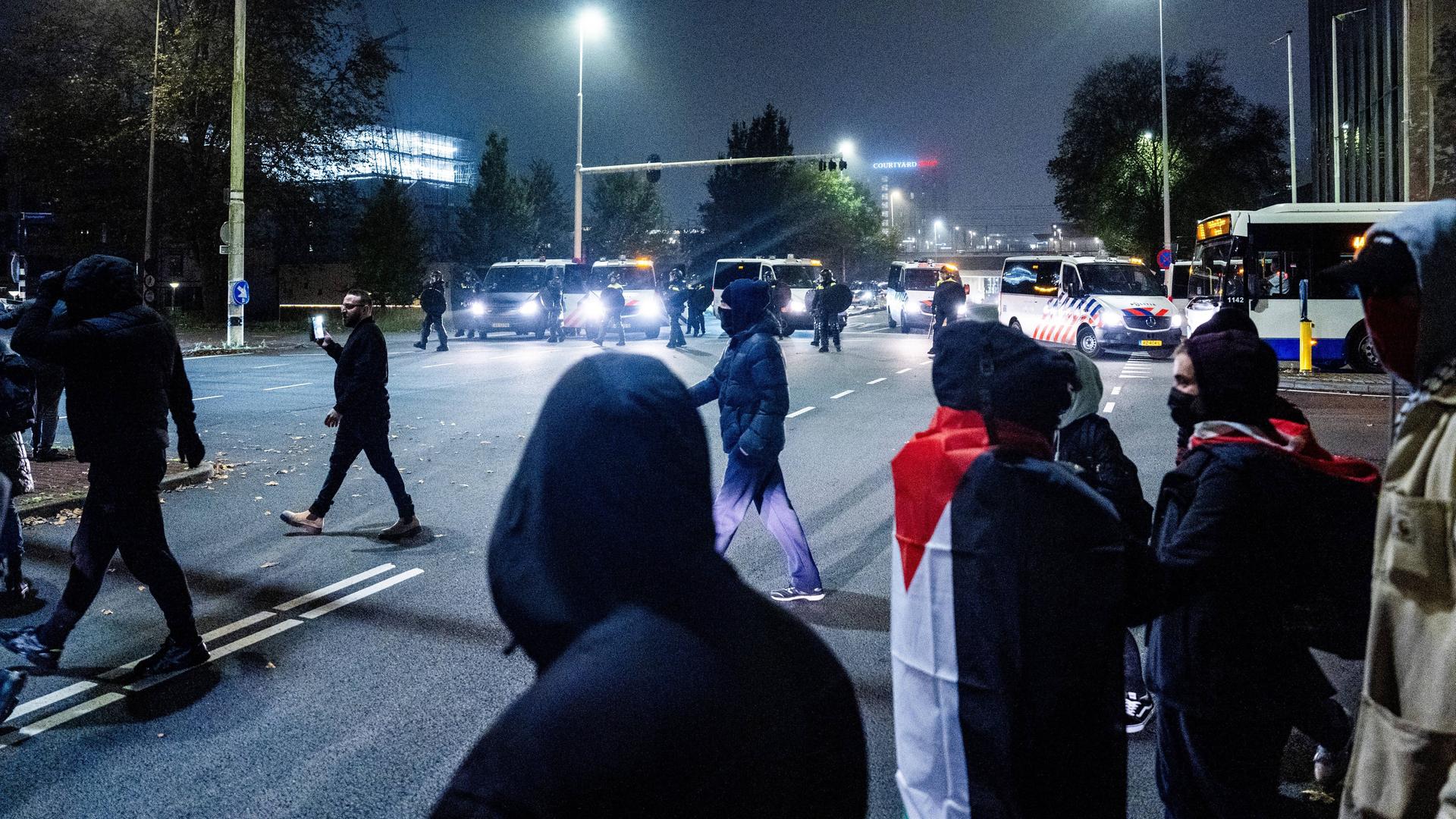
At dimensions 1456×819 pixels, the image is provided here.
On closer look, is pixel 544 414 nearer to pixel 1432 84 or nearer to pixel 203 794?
pixel 203 794

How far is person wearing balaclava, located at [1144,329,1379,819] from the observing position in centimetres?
277

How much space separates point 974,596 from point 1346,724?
2100 millimetres

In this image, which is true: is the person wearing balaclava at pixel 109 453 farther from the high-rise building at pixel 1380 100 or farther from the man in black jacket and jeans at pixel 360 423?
the high-rise building at pixel 1380 100

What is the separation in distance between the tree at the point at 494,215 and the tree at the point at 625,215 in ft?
28.5

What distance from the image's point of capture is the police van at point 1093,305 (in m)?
25.2

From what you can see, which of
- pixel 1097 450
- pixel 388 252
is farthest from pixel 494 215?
pixel 1097 450

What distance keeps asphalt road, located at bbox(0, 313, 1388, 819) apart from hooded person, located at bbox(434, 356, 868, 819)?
80 mm

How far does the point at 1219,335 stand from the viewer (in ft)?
9.98

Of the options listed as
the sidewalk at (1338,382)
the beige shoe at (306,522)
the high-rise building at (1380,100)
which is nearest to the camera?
the beige shoe at (306,522)

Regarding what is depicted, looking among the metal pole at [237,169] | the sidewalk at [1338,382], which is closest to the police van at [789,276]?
the metal pole at [237,169]

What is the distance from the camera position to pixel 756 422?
652 cm

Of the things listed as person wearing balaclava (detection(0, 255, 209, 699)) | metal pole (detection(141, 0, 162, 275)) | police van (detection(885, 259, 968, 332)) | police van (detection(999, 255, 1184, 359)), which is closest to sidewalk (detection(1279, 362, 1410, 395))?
police van (detection(999, 255, 1184, 359))

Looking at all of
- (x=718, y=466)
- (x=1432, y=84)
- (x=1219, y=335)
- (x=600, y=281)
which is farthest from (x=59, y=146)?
(x=1219, y=335)

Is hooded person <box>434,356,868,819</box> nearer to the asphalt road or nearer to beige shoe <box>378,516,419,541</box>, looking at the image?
the asphalt road
